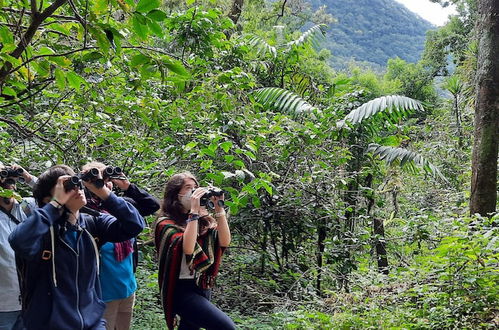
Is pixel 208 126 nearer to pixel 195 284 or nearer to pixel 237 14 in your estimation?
pixel 195 284

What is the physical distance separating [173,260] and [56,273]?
3.28 feet

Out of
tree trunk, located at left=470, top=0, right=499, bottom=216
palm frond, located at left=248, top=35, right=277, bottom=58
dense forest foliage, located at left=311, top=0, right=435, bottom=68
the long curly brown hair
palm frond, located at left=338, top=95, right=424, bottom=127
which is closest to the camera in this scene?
the long curly brown hair

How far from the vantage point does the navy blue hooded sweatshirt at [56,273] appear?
2.28 metres

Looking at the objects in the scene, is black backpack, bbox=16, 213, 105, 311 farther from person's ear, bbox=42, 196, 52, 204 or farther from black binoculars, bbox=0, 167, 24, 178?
black binoculars, bbox=0, 167, 24, 178

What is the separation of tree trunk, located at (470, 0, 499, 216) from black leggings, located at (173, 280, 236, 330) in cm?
301

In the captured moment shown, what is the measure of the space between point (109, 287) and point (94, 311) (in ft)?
2.82

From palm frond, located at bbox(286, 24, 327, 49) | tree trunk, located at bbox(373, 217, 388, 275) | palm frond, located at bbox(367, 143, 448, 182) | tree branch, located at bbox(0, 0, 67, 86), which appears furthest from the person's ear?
palm frond, located at bbox(286, 24, 327, 49)

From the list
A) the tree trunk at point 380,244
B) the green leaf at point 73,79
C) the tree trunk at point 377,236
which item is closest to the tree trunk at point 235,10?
the tree trunk at point 377,236

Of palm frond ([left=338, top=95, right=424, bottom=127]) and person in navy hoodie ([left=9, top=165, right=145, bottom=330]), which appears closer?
person in navy hoodie ([left=9, top=165, right=145, bottom=330])

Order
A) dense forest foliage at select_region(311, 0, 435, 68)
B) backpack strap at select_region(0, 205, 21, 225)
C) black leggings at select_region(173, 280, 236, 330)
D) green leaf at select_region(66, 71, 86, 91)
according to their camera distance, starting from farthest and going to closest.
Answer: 1. dense forest foliage at select_region(311, 0, 435, 68)
2. black leggings at select_region(173, 280, 236, 330)
3. backpack strap at select_region(0, 205, 21, 225)
4. green leaf at select_region(66, 71, 86, 91)

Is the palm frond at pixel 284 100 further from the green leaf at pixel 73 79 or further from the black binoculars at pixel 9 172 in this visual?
the green leaf at pixel 73 79

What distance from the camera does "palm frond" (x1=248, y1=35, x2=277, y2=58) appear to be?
735 centimetres

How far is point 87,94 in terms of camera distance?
4.18m

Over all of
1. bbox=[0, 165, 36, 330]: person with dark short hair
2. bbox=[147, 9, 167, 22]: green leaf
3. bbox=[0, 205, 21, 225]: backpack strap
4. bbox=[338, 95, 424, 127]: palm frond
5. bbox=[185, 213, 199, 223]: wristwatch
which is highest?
bbox=[338, 95, 424, 127]: palm frond
